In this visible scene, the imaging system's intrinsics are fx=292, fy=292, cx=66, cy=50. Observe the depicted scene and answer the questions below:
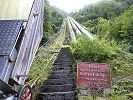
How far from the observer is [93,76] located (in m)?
4.68

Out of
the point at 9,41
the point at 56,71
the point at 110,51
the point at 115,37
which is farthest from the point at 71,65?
the point at 115,37

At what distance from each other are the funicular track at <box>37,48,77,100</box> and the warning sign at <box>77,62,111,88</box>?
0.46m

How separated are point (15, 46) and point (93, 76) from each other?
4.57 feet

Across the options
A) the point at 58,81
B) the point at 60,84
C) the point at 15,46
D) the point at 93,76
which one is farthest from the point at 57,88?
the point at 15,46

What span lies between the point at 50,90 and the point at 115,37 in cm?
670

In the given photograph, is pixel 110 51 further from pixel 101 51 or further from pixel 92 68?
→ pixel 92 68

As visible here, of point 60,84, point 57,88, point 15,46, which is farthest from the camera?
point 60,84

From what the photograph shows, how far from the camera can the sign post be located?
15.2 ft

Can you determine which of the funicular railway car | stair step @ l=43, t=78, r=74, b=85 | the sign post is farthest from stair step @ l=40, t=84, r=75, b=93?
the sign post

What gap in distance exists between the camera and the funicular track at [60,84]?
5070mm

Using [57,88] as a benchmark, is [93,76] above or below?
above

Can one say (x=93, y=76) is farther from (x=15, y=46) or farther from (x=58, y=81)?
(x=15, y=46)

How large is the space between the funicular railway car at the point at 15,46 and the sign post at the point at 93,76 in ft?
2.89

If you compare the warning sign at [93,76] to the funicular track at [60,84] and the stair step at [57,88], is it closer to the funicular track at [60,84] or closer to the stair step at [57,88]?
the funicular track at [60,84]
